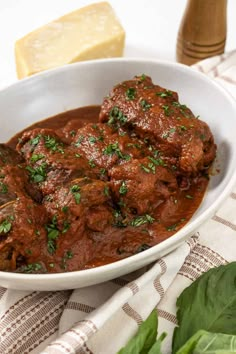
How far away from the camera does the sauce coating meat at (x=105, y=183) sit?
401cm

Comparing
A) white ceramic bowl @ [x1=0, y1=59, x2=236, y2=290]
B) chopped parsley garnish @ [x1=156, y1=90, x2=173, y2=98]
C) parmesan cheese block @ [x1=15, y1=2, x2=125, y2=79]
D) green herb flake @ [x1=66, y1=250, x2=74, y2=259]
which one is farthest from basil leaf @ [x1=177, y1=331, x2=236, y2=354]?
parmesan cheese block @ [x1=15, y1=2, x2=125, y2=79]

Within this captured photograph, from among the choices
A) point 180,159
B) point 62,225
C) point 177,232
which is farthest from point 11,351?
point 180,159

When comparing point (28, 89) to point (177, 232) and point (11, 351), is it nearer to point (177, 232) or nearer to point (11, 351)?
point (177, 232)

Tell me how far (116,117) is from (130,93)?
0.21 meters

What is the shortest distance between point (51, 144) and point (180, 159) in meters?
0.86

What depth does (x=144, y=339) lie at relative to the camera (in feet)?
12.0

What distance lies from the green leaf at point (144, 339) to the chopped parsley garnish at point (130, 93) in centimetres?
172

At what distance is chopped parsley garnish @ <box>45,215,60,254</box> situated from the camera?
4.02 metres

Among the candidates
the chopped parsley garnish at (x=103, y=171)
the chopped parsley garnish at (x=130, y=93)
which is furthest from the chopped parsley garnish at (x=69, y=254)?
the chopped parsley garnish at (x=130, y=93)

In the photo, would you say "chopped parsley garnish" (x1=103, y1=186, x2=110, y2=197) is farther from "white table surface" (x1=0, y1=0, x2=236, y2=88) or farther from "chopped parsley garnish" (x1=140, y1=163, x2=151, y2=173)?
"white table surface" (x1=0, y1=0, x2=236, y2=88)

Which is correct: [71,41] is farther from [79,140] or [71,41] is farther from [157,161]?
[157,161]

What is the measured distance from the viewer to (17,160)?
4551mm

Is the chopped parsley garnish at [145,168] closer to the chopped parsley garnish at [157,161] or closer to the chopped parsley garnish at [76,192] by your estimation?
the chopped parsley garnish at [157,161]

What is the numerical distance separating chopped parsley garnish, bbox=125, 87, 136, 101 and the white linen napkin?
3.60 ft
